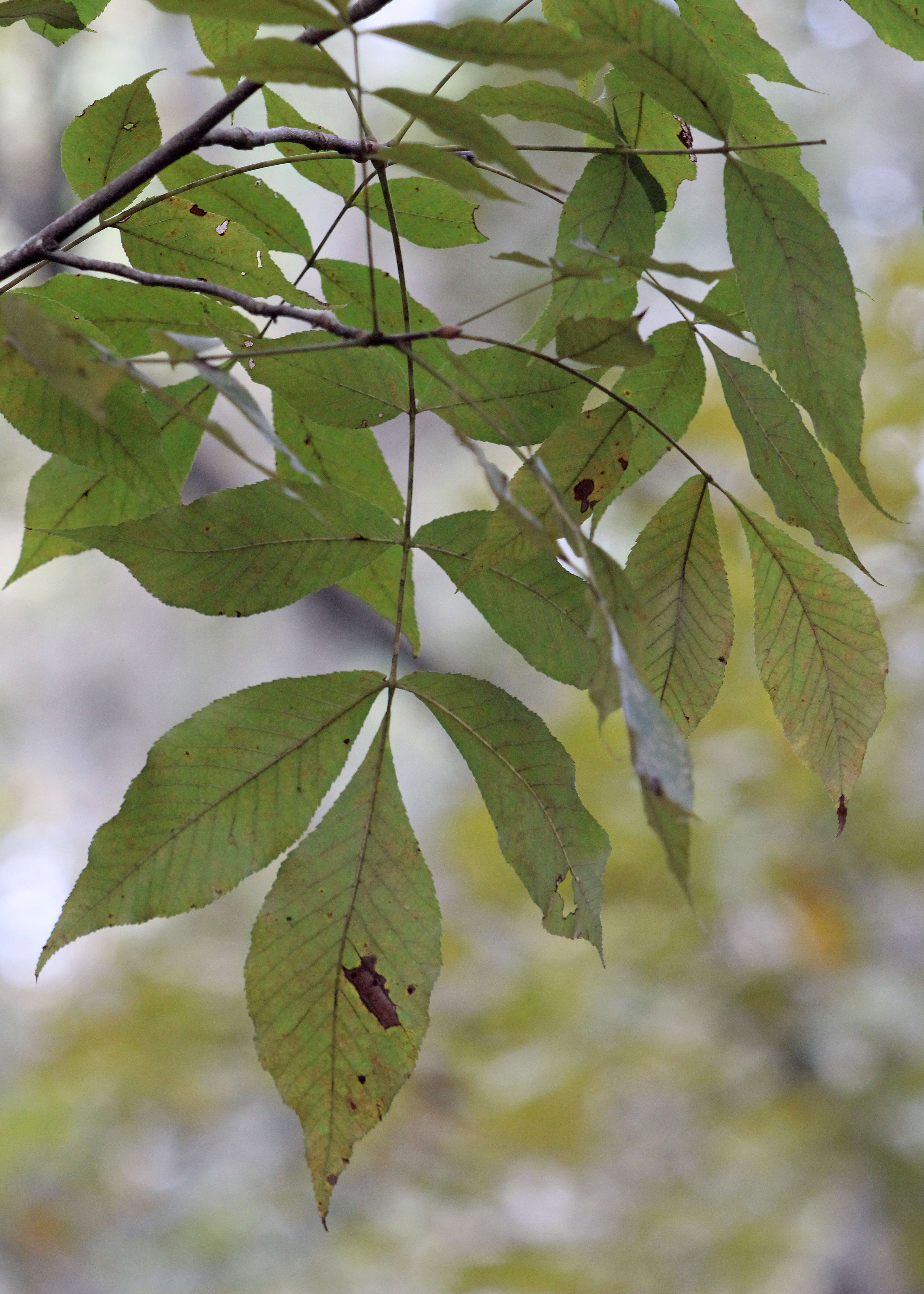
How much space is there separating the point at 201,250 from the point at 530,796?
0.92ft

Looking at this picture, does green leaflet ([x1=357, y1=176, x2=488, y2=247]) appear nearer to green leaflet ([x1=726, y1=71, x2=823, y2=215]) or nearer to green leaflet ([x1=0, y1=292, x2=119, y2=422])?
green leaflet ([x1=726, y1=71, x2=823, y2=215])

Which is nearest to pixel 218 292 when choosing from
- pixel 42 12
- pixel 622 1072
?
pixel 42 12

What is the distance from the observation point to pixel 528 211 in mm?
3621

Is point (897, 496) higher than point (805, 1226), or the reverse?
point (897, 496)

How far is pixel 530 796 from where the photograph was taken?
43 centimetres

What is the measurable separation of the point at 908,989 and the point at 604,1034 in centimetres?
46

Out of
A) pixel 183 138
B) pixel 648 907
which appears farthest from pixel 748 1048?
pixel 183 138

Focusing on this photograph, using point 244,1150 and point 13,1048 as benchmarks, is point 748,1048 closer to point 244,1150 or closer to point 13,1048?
point 244,1150

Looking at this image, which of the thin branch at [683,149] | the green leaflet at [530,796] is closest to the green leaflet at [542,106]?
the thin branch at [683,149]

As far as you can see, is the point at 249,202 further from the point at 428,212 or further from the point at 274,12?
the point at 274,12

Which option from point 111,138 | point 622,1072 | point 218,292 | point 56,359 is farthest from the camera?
point 622,1072

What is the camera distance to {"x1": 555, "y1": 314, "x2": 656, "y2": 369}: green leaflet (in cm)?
34

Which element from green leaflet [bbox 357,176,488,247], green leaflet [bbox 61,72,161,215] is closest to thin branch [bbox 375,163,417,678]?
green leaflet [bbox 357,176,488,247]

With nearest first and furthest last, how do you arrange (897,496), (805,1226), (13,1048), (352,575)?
(352,575)
(897,496)
(805,1226)
(13,1048)
